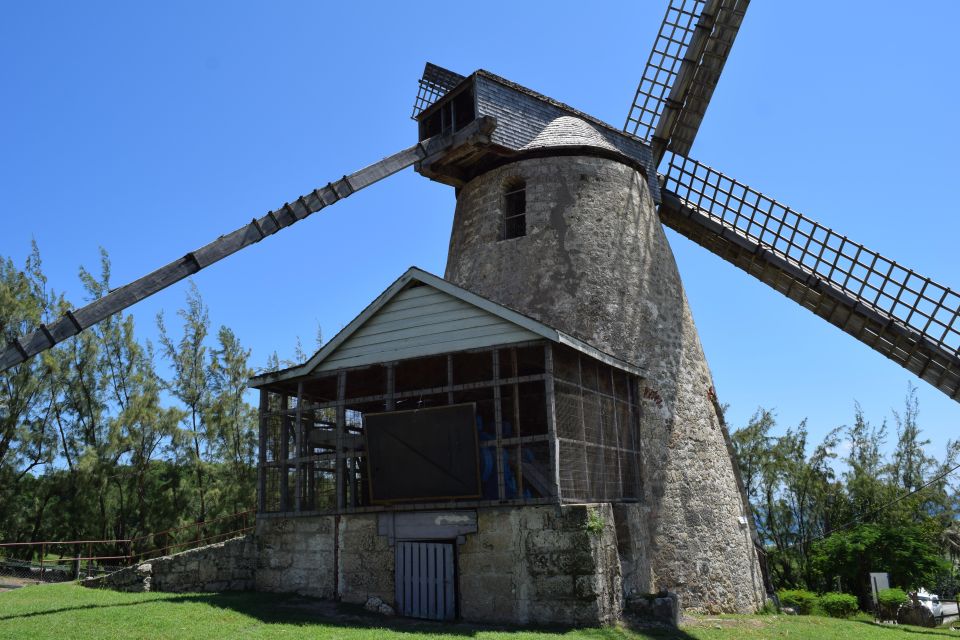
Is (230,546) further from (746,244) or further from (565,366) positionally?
(746,244)

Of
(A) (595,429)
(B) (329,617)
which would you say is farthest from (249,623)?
(A) (595,429)

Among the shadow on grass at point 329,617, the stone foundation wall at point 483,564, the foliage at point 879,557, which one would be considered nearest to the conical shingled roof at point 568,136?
the stone foundation wall at point 483,564

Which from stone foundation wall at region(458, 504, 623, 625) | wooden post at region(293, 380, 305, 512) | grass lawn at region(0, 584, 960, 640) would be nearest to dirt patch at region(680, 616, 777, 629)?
grass lawn at region(0, 584, 960, 640)

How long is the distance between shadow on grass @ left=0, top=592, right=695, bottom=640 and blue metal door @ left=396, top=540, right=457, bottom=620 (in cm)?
42

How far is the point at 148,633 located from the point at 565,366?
8270mm

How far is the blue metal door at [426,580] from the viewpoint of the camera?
12.8 metres

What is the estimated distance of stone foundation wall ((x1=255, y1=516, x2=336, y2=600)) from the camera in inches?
549

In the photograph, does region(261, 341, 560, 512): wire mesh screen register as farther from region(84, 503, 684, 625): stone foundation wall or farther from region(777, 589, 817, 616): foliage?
region(777, 589, 817, 616): foliage

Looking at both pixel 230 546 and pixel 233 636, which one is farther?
pixel 230 546

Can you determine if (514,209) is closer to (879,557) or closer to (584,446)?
(584,446)

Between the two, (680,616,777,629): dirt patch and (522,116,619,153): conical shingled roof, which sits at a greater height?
(522,116,619,153): conical shingled roof

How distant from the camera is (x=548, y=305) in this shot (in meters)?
17.2

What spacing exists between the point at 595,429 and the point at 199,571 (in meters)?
8.65

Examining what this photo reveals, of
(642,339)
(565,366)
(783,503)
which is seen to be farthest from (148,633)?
(783,503)
